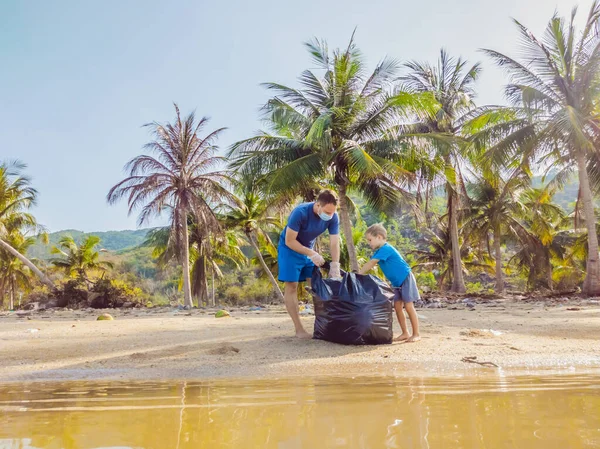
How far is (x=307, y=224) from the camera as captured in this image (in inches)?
178

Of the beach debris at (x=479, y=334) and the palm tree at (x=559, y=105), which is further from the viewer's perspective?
the palm tree at (x=559, y=105)

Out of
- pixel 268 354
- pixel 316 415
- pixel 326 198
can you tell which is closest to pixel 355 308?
pixel 268 354

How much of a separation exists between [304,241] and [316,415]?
2810 millimetres

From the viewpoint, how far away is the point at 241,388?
2.58 meters

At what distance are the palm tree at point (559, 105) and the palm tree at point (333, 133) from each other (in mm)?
3537

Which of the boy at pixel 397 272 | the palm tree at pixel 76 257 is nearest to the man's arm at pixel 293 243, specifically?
the boy at pixel 397 272

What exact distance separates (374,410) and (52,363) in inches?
118

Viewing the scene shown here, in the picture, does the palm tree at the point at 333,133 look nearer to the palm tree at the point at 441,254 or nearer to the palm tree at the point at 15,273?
the palm tree at the point at 441,254

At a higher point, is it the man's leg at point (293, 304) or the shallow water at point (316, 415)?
the man's leg at point (293, 304)

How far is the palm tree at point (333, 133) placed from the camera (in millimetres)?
15773

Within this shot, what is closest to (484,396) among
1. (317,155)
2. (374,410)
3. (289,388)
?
(374,410)

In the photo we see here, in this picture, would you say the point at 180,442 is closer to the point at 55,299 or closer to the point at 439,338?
the point at 439,338

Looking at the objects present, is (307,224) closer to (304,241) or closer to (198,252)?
(304,241)

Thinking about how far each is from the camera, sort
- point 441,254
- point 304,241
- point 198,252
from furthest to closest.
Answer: point 441,254 → point 198,252 → point 304,241
